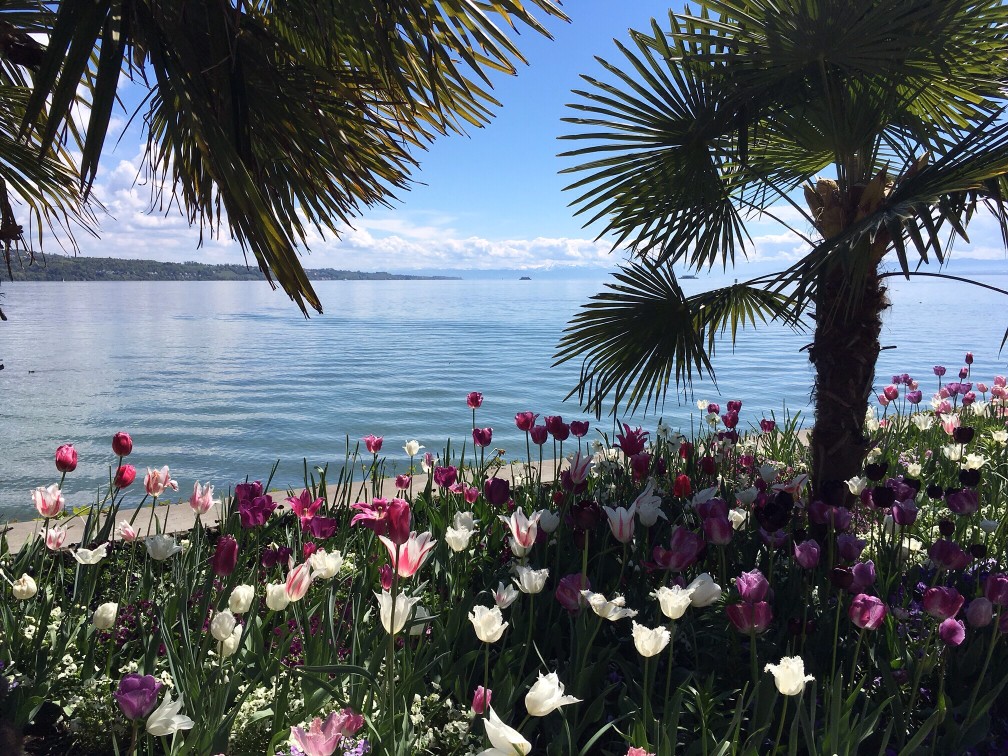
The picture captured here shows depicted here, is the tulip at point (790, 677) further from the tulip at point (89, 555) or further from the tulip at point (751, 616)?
the tulip at point (89, 555)

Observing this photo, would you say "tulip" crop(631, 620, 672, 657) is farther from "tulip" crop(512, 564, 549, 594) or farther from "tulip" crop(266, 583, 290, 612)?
"tulip" crop(266, 583, 290, 612)

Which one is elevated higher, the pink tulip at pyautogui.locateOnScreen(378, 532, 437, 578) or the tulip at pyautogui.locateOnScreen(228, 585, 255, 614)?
the pink tulip at pyautogui.locateOnScreen(378, 532, 437, 578)

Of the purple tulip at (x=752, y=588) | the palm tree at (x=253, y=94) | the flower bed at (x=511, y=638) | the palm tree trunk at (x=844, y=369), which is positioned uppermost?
the palm tree at (x=253, y=94)

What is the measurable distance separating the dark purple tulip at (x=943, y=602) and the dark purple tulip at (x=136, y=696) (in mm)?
1630

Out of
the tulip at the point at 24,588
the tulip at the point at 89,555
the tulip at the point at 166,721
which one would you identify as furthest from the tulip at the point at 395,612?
the tulip at the point at 24,588

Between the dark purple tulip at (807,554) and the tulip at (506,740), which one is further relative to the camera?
the dark purple tulip at (807,554)

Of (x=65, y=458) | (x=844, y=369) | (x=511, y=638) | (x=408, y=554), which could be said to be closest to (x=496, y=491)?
(x=511, y=638)

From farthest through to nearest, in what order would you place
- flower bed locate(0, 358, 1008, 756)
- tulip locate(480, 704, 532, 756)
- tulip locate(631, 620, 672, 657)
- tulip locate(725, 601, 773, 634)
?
tulip locate(725, 601, 773, 634) < flower bed locate(0, 358, 1008, 756) < tulip locate(631, 620, 672, 657) < tulip locate(480, 704, 532, 756)

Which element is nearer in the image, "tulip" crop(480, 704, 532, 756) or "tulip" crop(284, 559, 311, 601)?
"tulip" crop(480, 704, 532, 756)

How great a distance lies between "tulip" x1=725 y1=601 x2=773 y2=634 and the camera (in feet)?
5.19

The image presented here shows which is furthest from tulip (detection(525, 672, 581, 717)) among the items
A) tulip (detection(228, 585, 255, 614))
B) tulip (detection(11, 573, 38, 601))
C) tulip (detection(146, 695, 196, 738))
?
tulip (detection(11, 573, 38, 601))

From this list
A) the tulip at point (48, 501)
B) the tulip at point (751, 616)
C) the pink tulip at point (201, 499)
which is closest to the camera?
the tulip at point (751, 616)

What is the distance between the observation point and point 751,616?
62.8 inches

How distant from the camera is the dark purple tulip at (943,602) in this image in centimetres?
166
